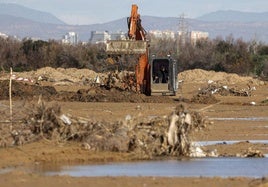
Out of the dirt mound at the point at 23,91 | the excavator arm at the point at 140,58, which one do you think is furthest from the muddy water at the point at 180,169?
the excavator arm at the point at 140,58

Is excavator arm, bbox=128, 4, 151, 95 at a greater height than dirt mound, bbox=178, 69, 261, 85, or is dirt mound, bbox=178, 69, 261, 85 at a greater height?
excavator arm, bbox=128, 4, 151, 95

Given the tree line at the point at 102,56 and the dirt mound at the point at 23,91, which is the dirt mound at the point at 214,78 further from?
the dirt mound at the point at 23,91

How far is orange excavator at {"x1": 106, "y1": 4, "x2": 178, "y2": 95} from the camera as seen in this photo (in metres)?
51.1

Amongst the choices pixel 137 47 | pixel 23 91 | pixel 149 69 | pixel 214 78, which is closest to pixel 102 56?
pixel 214 78

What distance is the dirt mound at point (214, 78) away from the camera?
76125 millimetres

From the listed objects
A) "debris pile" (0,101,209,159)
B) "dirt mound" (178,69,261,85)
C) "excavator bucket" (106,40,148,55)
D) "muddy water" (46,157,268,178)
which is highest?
"excavator bucket" (106,40,148,55)

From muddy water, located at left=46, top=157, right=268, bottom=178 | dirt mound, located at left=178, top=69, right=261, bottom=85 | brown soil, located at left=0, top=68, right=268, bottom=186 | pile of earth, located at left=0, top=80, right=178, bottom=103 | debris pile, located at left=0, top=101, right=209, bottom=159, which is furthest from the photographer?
dirt mound, located at left=178, top=69, right=261, bottom=85

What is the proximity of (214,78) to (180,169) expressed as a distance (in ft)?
203

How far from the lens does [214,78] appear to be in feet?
265

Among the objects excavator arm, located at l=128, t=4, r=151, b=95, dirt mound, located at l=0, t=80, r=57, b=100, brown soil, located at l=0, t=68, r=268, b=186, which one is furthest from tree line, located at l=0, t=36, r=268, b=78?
dirt mound, located at l=0, t=80, r=57, b=100

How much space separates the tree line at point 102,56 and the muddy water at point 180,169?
72913mm

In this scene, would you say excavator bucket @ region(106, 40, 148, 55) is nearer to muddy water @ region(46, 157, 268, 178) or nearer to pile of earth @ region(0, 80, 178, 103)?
pile of earth @ region(0, 80, 178, 103)

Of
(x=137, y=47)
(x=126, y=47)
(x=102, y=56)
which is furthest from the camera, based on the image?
(x=102, y=56)

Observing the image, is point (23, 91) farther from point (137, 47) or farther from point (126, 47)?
point (137, 47)
